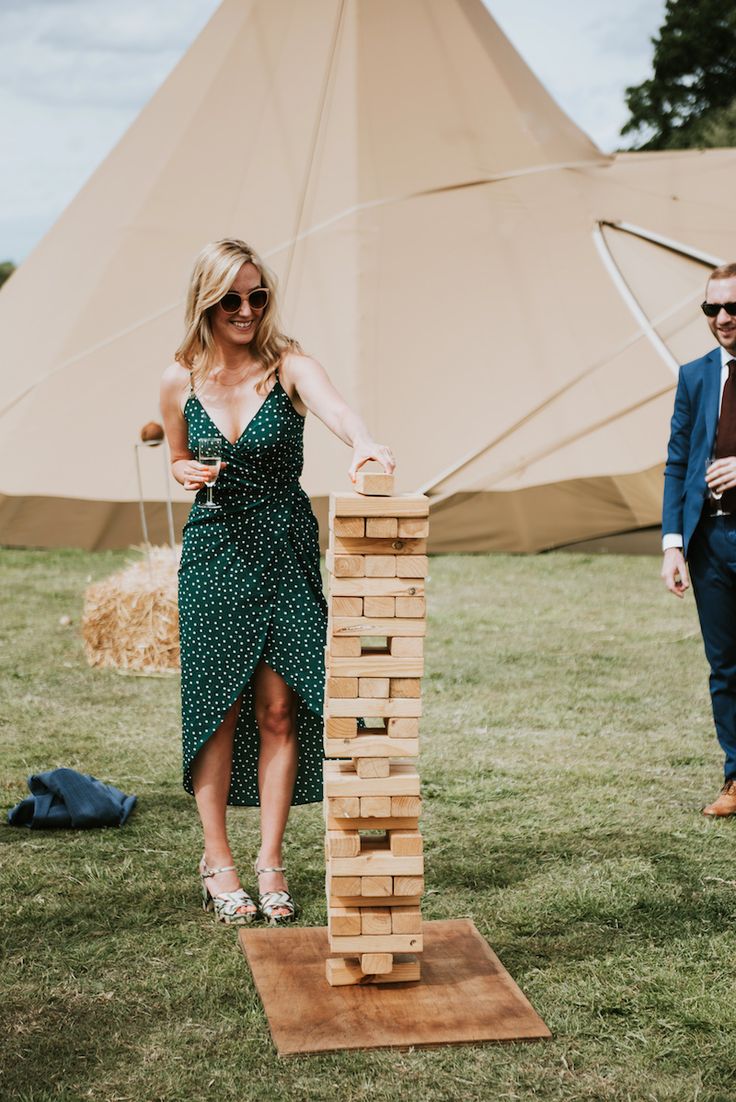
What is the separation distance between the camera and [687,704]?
243 inches

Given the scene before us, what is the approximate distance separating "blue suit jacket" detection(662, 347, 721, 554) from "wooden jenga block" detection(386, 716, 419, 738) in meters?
1.65

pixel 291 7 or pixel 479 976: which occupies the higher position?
pixel 291 7

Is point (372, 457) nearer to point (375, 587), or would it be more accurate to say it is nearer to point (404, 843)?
point (375, 587)

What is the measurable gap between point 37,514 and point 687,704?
632cm

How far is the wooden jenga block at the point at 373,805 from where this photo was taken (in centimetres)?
317

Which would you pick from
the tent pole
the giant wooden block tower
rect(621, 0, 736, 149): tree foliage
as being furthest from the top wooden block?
rect(621, 0, 736, 149): tree foliage

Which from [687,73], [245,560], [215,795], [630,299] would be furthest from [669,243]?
[687,73]

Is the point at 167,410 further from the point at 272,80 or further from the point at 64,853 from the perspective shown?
the point at 272,80

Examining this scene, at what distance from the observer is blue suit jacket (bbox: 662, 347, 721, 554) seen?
14.5 ft

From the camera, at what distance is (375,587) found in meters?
3.15

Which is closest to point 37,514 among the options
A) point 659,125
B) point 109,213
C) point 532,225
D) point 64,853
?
point 109,213

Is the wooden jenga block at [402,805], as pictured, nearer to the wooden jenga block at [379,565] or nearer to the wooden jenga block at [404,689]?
the wooden jenga block at [404,689]

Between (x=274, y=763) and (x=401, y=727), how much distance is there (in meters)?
0.67

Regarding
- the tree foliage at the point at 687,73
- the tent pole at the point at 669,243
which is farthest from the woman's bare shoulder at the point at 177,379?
the tree foliage at the point at 687,73
